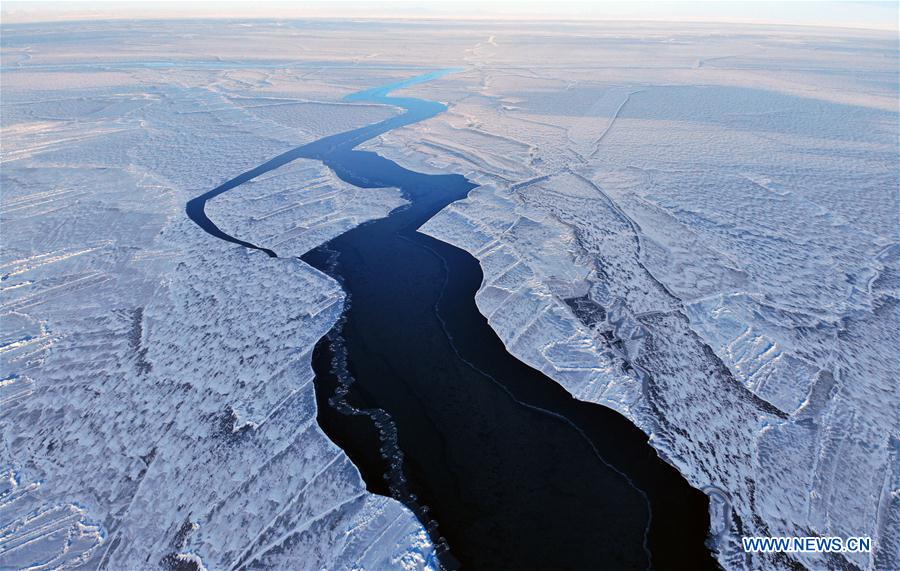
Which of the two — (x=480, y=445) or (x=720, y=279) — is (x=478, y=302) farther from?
(x=720, y=279)

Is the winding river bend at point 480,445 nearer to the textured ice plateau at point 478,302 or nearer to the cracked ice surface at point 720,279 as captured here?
the textured ice plateau at point 478,302

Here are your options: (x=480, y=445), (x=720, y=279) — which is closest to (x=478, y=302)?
(x=480, y=445)

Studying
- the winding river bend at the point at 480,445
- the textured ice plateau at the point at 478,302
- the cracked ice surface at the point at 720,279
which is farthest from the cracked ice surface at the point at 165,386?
the cracked ice surface at the point at 720,279

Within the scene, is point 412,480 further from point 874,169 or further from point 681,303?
point 874,169

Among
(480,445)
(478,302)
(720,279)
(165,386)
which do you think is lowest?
(165,386)

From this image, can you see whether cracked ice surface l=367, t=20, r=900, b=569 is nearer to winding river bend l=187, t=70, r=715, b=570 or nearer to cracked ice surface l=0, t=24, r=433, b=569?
winding river bend l=187, t=70, r=715, b=570

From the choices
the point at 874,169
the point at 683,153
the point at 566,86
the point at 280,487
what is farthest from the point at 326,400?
the point at 566,86
